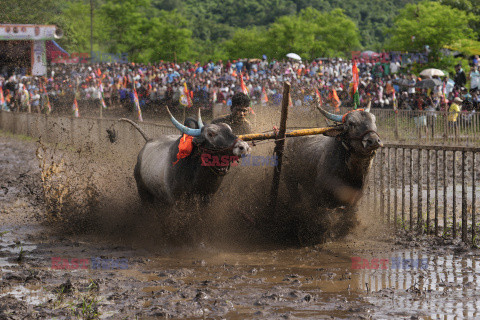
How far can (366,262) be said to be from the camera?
24.2 feet

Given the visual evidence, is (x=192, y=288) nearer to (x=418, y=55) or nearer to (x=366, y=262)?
(x=366, y=262)

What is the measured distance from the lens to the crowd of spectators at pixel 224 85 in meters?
26.2

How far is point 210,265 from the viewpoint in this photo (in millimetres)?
7367

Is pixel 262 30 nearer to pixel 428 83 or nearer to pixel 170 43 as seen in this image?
pixel 170 43

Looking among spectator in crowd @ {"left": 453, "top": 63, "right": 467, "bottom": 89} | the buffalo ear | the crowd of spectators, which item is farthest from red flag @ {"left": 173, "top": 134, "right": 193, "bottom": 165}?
spectator in crowd @ {"left": 453, "top": 63, "right": 467, "bottom": 89}

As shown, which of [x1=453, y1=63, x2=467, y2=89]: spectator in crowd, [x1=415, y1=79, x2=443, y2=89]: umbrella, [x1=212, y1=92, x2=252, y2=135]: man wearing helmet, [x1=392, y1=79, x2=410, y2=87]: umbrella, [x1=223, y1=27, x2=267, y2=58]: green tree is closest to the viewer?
[x1=212, y1=92, x2=252, y2=135]: man wearing helmet

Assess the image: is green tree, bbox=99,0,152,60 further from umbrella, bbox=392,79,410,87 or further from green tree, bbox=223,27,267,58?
umbrella, bbox=392,79,410,87

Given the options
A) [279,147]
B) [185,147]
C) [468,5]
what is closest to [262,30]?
[468,5]

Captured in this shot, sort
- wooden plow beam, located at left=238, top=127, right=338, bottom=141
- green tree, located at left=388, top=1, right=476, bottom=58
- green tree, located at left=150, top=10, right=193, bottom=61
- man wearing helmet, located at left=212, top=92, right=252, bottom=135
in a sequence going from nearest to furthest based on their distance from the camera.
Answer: wooden plow beam, located at left=238, top=127, right=338, bottom=141, man wearing helmet, located at left=212, top=92, right=252, bottom=135, green tree, located at left=388, top=1, right=476, bottom=58, green tree, located at left=150, top=10, right=193, bottom=61

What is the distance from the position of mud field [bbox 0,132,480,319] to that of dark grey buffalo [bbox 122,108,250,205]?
312 millimetres

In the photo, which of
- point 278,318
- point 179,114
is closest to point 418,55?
point 179,114

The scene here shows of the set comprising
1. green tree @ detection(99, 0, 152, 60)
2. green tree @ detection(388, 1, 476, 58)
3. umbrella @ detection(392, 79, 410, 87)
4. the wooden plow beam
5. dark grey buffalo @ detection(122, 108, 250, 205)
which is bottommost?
dark grey buffalo @ detection(122, 108, 250, 205)

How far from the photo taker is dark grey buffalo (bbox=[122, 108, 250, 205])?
292 inches

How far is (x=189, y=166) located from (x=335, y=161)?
1.84 m
